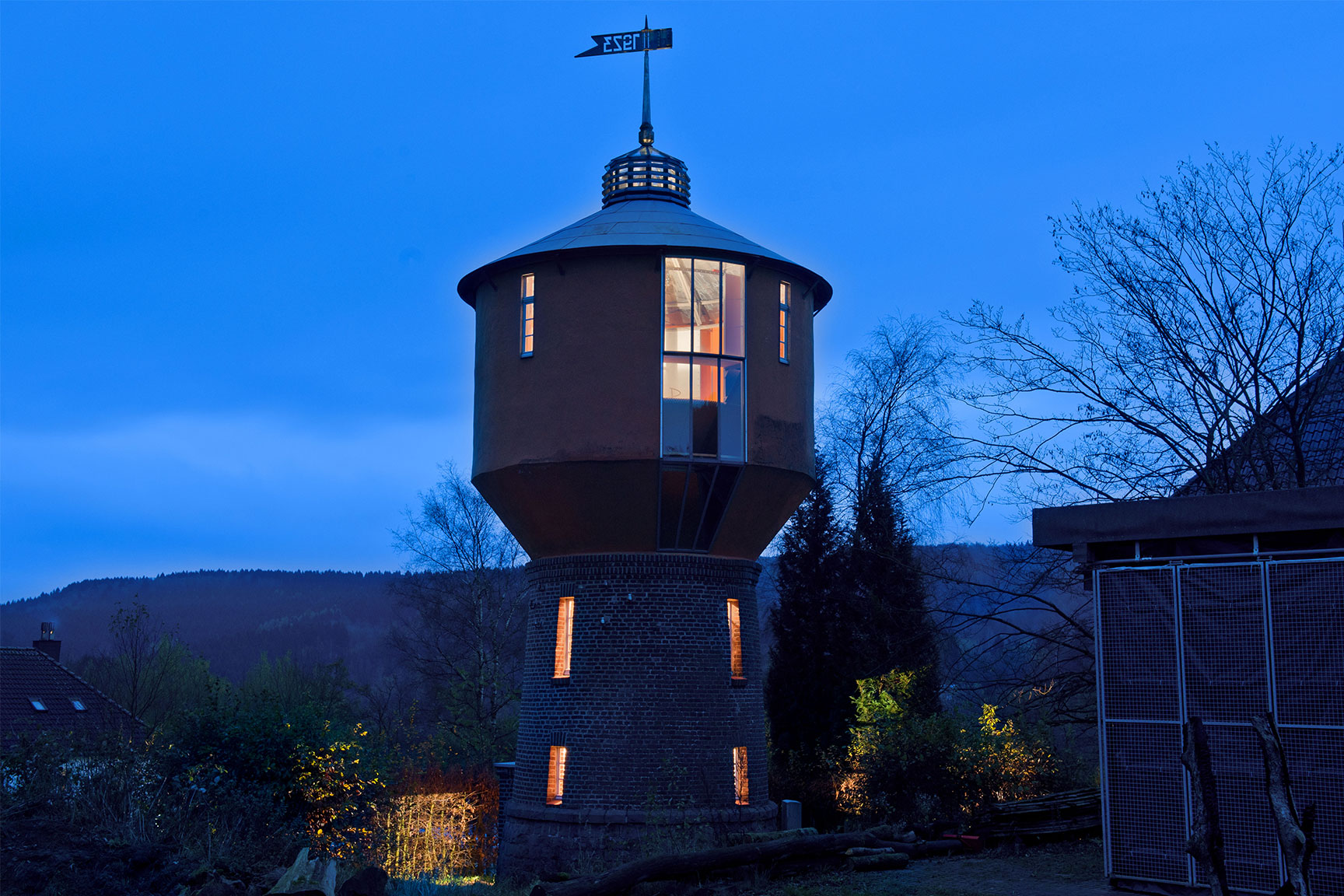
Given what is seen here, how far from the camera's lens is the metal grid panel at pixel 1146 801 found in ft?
37.3

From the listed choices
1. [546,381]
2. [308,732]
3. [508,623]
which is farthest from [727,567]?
[508,623]

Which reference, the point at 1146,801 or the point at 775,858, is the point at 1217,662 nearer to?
the point at 1146,801

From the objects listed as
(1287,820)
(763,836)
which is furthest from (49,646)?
(1287,820)

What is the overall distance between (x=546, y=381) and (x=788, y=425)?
13.2ft

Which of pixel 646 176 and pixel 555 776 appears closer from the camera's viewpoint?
pixel 555 776

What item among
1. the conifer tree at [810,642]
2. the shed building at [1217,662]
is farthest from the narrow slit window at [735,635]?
the conifer tree at [810,642]

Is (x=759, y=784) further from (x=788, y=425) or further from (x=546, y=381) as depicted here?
(x=546, y=381)

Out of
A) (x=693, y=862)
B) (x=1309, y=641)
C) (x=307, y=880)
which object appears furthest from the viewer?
(x=693, y=862)

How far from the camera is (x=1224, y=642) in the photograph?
37.2 feet

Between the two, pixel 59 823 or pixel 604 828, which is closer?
pixel 59 823

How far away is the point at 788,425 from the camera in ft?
62.4

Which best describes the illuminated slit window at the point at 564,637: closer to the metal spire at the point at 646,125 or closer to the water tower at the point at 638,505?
the water tower at the point at 638,505

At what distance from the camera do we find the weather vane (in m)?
21.4

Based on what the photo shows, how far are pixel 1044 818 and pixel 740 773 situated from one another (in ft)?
16.0
